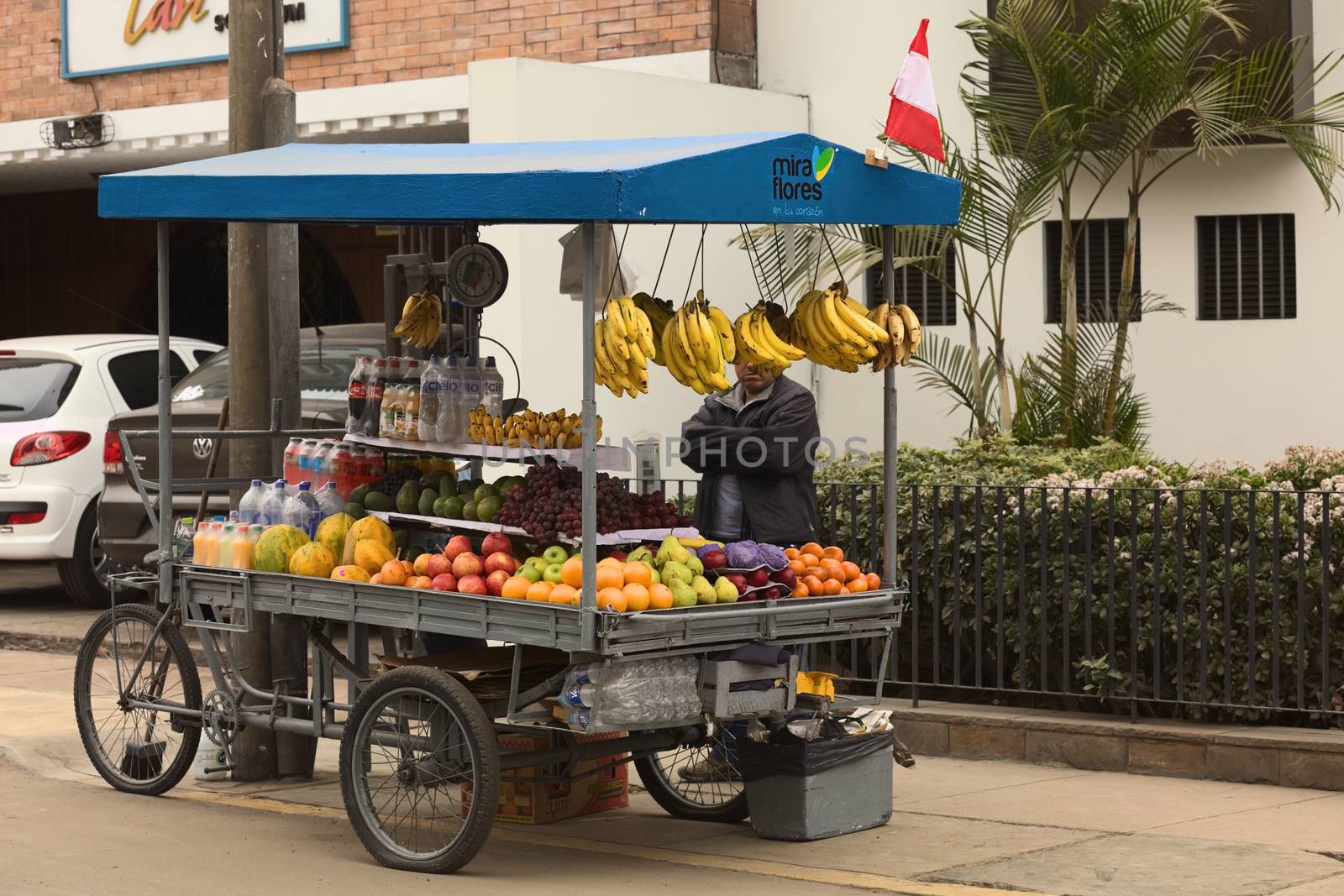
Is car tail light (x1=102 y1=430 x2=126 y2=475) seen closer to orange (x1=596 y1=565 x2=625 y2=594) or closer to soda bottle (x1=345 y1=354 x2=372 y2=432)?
soda bottle (x1=345 y1=354 x2=372 y2=432)

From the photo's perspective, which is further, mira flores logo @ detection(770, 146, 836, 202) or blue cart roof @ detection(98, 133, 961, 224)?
mira flores logo @ detection(770, 146, 836, 202)

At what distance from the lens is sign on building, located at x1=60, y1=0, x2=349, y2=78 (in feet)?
47.8

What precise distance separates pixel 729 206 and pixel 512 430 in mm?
1384

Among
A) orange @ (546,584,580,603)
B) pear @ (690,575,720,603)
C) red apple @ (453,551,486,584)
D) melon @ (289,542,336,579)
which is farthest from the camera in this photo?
melon @ (289,542,336,579)

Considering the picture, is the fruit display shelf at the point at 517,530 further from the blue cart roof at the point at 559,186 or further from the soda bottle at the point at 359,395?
the blue cart roof at the point at 559,186

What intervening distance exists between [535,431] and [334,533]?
88 centimetres

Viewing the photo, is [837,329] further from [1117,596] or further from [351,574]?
[1117,596]

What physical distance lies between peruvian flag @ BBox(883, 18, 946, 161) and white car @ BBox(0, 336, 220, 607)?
668cm

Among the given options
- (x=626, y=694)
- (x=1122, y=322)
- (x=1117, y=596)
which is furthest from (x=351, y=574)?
(x=1122, y=322)

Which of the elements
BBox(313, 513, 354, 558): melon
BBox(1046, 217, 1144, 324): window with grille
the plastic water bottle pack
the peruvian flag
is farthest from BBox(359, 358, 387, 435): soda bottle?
BBox(1046, 217, 1144, 324): window with grille

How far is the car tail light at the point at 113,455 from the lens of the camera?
11594 mm

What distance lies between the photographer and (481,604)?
6402mm

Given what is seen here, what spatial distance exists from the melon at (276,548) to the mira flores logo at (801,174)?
7.65 ft

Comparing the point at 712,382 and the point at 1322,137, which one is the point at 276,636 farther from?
the point at 1322,137
